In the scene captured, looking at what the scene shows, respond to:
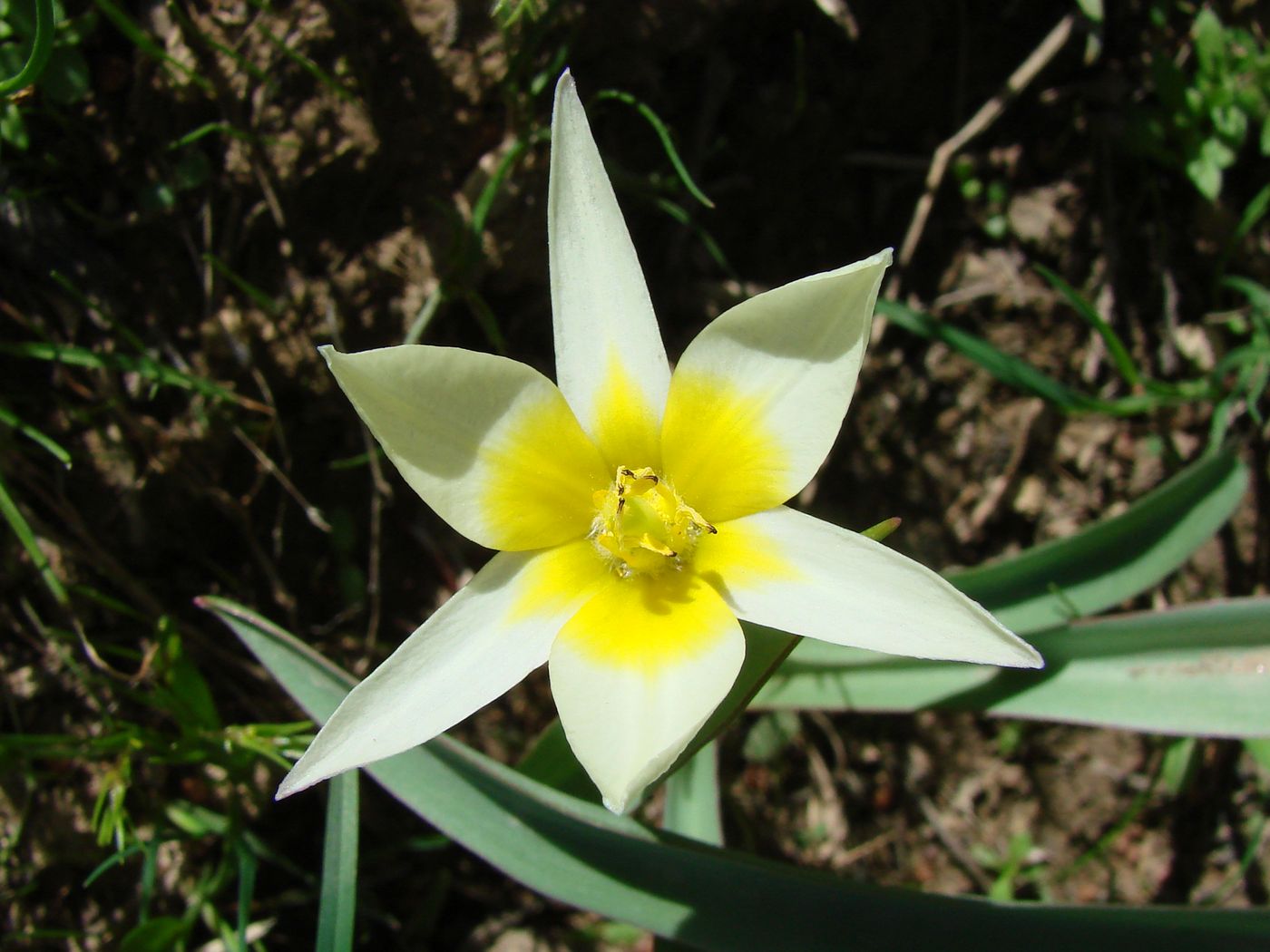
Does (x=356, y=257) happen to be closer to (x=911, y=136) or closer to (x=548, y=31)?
(x=548, y=31)

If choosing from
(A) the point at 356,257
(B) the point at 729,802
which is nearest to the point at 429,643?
(A) the point at 356,257

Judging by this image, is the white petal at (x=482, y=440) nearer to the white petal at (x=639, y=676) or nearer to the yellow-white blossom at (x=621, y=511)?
the yellow-white blossom at (x=621, y=511)

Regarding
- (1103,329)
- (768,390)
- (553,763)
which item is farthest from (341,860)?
(1103,329)

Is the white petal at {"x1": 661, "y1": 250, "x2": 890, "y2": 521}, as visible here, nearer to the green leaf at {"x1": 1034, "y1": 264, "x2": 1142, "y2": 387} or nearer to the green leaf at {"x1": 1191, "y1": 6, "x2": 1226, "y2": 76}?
the green leaf at {"x1": 1034, "y1": 264, "x2": 1142, "y2": 387}

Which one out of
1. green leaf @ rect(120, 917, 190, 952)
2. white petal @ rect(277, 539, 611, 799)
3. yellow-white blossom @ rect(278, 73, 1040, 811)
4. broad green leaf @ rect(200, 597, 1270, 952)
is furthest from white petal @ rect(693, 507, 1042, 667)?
green leaf @ rect(120, 917, 190, 952)

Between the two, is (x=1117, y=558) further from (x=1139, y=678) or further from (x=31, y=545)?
(x=31, y=545)

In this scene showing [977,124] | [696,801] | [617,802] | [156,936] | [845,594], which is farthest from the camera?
[977,124]
